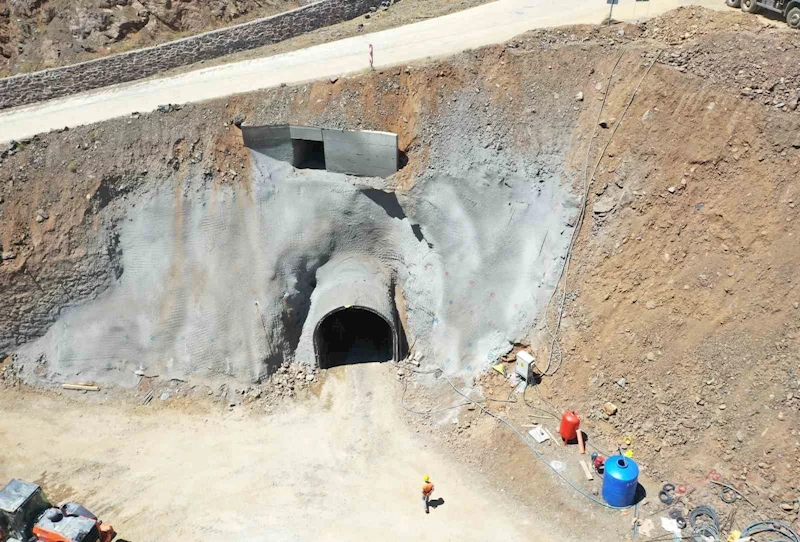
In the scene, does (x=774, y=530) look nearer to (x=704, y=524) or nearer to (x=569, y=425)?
(x=704, y=524)

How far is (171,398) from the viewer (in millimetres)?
18312

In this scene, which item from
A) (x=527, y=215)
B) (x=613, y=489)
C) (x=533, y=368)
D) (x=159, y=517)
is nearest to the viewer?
(x=613, y=489)

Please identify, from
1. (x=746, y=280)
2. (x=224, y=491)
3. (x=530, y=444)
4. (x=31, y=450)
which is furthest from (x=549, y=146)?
(x=31, y=450)

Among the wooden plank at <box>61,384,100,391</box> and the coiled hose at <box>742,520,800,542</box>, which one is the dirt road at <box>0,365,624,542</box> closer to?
the wooden plank at <box>61,384,100,391</box>

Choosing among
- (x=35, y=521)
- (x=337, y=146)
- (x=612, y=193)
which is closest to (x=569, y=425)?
(x=612, y=193)

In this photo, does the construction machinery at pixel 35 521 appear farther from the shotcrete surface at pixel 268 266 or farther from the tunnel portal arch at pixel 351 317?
the tunnel portal arch at pixel 351 317

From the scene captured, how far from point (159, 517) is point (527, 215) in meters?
12.9

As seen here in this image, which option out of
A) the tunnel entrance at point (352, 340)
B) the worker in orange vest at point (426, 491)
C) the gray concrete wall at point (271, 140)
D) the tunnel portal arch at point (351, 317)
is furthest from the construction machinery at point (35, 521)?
the gray concrete wall at point (271, 140)

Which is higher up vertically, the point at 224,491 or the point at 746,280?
the point at 746,280

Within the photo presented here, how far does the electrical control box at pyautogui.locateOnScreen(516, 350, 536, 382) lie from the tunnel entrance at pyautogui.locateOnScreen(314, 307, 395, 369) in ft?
14.3

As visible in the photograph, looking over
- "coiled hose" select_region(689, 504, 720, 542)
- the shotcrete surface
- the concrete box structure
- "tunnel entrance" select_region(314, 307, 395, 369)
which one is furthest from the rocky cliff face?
"coiled hose" select_region(689, 504, 720, 542)

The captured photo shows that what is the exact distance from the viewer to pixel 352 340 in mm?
20688

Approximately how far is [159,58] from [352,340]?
12787 mm

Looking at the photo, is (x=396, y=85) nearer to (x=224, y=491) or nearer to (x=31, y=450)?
(x=224, y=491)
